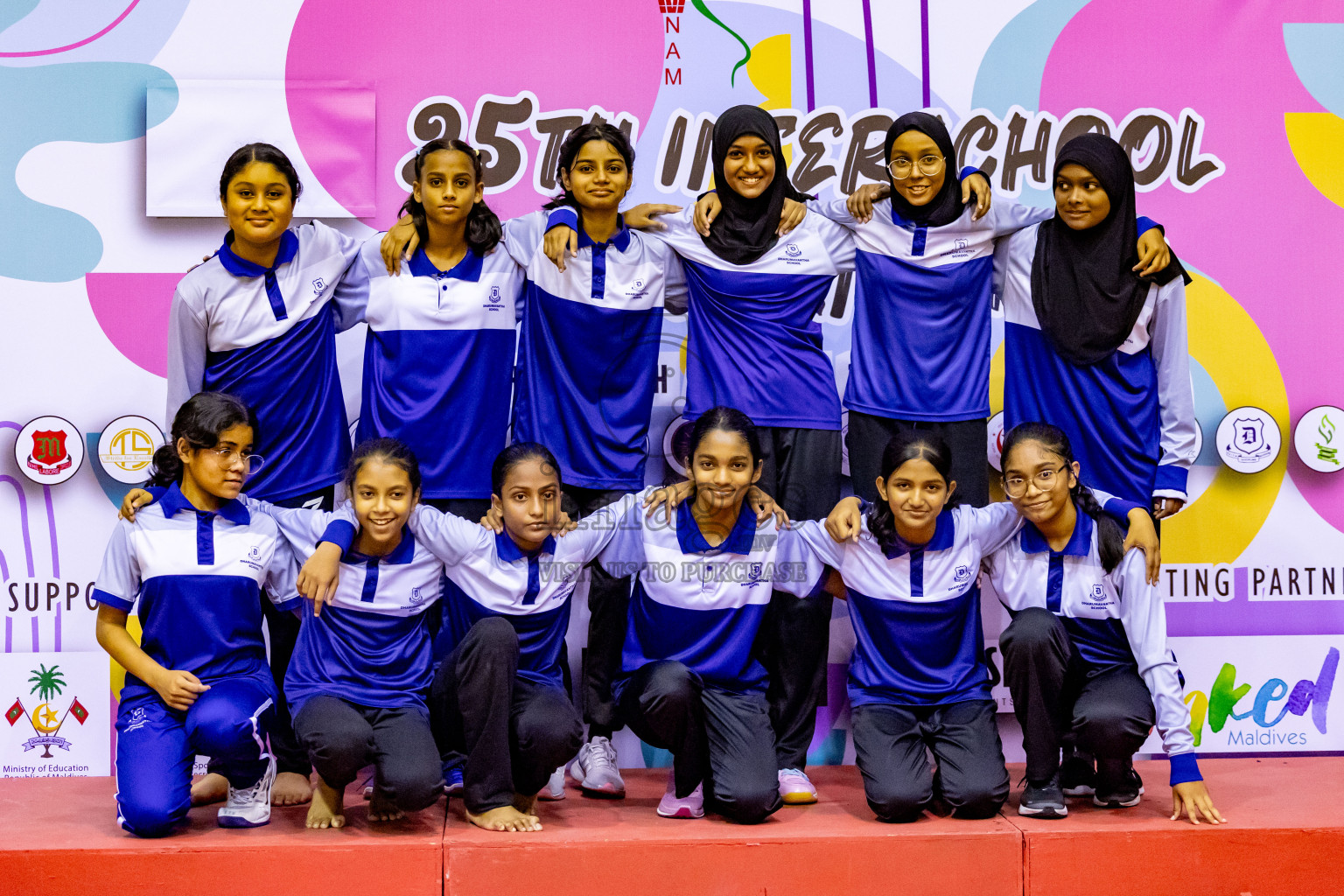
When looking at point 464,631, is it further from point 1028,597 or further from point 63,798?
point 1028,597

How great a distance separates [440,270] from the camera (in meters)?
3.52

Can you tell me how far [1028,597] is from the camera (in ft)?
11.2

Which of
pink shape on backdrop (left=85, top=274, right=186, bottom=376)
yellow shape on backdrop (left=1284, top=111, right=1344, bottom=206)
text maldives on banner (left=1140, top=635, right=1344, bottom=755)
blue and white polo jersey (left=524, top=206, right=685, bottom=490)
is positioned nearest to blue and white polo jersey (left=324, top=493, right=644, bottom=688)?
blue and white polo jersey (left=524, top=206, right=685, bottom=490)

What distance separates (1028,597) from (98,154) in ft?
10.3

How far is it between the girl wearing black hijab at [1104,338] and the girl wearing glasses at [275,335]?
1.97 m

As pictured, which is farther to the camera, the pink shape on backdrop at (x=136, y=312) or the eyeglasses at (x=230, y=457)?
the pink shape on backdrop at (x=136, y=312)

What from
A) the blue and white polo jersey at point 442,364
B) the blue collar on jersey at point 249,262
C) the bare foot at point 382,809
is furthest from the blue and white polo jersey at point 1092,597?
the blue collar on jersey at point 249,262

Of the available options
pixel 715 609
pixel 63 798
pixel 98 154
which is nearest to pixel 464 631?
pixel 715 609

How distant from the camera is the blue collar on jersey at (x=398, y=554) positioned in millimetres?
3209

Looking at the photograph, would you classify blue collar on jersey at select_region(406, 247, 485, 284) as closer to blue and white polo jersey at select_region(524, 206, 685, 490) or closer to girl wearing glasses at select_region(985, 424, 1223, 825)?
blue and white polo jersey at select_region(524, 206, 685, 490)

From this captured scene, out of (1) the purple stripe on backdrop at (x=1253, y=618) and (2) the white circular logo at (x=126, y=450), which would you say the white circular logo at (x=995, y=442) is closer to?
(1) the purple stripe on backdrop at (x=1253, y=618)

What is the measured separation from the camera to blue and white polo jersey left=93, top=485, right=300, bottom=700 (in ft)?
10.3

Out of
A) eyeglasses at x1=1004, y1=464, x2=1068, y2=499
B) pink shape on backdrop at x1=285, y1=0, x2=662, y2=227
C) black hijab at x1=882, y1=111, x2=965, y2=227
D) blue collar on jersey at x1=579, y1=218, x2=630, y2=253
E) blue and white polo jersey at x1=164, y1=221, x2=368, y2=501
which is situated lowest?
eyeglasses at x1=1004, y1=464, x2=1068, y2=499

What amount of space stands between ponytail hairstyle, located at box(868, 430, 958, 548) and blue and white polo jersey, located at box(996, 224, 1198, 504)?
1.55 ft
